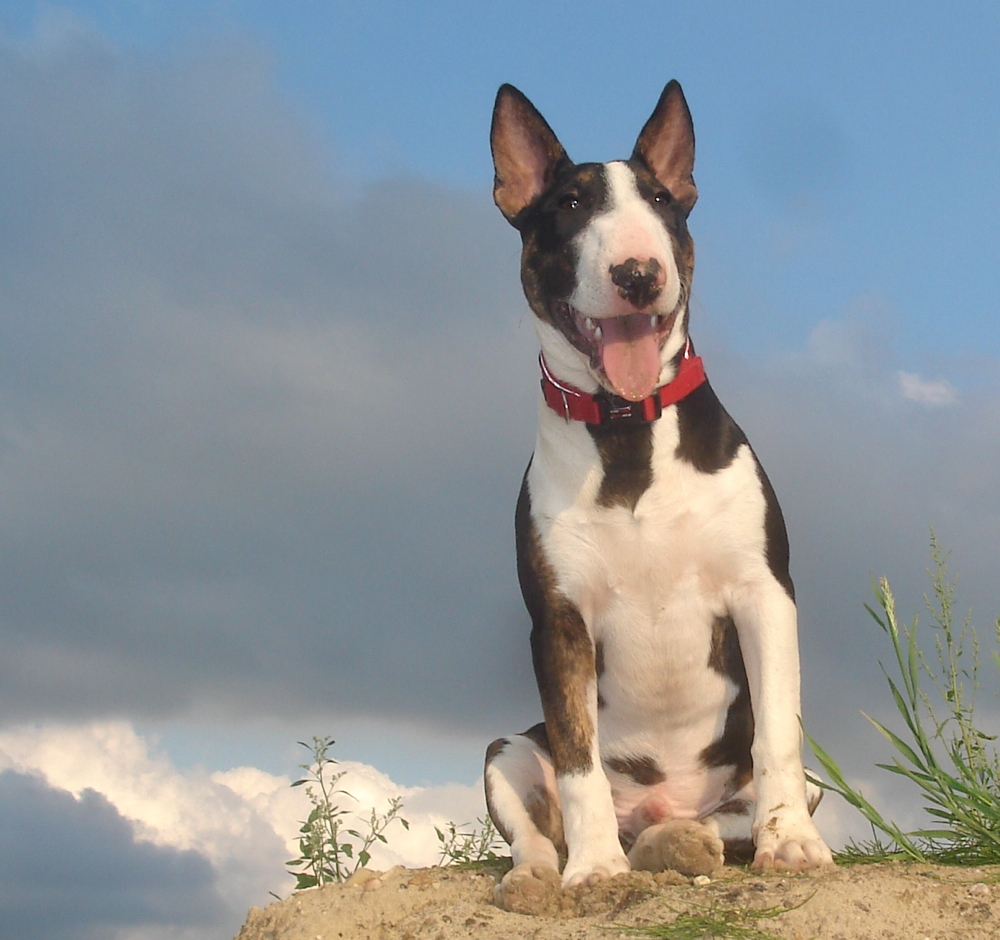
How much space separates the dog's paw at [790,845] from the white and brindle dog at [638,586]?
10 mm

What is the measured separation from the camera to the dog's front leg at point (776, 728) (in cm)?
533

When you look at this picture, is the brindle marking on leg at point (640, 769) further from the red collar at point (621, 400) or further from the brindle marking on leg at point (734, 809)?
the red collar at point (621, 400)

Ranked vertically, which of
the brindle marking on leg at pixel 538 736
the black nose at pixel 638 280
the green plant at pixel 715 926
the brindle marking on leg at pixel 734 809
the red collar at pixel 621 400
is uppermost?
the black nose at pixel 638 280

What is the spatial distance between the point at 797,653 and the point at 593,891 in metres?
1.49

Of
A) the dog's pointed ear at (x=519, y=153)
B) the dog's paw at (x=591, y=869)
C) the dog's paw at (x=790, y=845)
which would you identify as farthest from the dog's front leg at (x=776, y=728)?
the dog's pointed ear at (x=519, y=153)

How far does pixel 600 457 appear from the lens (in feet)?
19.2

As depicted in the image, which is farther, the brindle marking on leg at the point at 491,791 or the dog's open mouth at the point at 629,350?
the brindle marking on leg at the point at 491,791

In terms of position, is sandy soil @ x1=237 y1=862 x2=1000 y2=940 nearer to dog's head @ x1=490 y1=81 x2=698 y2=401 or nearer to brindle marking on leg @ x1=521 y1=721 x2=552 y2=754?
brindle marking on leg @ x1=521 y1=721 x2=552 y2=754

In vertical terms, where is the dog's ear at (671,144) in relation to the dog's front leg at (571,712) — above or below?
above

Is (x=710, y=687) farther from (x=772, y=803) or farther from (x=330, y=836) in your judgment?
(x=330, y=836)

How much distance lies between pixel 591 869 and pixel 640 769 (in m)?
0.92

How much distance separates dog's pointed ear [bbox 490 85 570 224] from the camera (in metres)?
6.36

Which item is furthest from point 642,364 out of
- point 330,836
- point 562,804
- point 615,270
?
point 330,836

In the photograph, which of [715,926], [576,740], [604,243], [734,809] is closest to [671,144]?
[604,243]
